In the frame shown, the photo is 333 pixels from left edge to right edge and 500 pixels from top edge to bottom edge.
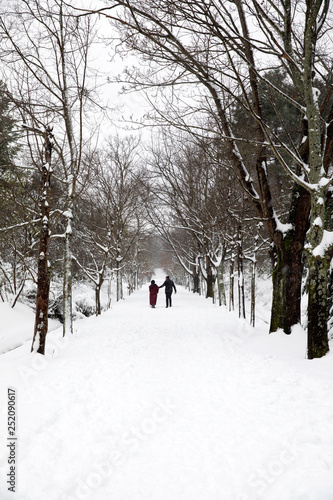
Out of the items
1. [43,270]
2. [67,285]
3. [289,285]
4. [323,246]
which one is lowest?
[67,285]

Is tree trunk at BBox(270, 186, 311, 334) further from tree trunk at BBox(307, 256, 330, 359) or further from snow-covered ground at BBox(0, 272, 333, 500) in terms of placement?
tree trunk at BBox(307, 256, 330, 359)

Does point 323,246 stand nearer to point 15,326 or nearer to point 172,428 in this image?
point 172,428

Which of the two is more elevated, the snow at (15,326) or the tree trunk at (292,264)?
the tree trunk at (292,264)

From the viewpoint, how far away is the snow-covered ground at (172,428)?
7.64 feet

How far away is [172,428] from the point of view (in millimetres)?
3191

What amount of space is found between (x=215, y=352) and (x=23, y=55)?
9.08 metres

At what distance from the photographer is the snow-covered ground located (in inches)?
91.7

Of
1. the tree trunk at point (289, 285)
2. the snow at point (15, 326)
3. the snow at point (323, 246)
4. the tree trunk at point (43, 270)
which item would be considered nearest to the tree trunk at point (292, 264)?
the tree trunk at point (289, 285)

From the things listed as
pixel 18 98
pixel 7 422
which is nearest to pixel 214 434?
pixel 7 422

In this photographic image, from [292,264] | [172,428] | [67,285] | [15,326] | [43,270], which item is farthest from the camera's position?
[15,326]

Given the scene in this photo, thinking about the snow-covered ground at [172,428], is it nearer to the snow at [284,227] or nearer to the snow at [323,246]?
the snow at [323,246]

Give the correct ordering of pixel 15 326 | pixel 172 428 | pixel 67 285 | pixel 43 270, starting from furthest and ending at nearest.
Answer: pixel 15 326 < pixel 67 285 < pixel 43 270 < pixel 172 428

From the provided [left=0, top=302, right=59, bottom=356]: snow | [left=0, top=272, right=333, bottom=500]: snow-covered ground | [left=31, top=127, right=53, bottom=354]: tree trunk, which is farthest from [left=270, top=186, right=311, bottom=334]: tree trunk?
[left=0, top=302, right=59, bottom=356]: snow

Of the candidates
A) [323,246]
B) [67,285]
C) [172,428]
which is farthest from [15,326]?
[323,246]
